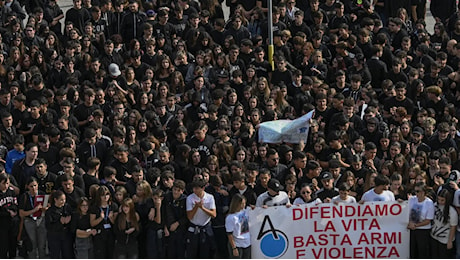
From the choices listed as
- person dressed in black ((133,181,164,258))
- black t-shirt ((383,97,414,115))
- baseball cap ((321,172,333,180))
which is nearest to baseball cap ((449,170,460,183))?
baseball cap ((321,172,333,180))

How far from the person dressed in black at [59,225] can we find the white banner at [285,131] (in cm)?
353

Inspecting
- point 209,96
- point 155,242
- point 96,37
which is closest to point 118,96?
point 209,96

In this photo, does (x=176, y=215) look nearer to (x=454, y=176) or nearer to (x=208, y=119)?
(x=208, y=119)

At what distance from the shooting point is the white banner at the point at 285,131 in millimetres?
18484

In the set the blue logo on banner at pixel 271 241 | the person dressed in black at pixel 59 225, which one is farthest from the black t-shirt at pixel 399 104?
the person dressed in black at pixel 59 225

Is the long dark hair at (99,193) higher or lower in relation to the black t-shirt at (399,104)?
lower

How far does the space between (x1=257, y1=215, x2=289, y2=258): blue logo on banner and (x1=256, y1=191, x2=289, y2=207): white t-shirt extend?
0.30 meters

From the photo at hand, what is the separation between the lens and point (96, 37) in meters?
22.6

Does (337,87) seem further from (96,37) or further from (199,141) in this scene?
(96,37)

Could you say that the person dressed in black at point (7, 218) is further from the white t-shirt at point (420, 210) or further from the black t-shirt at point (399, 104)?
the black t-shirt at point (399, 104)

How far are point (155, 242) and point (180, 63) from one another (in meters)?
5.48

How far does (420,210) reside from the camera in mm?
15922

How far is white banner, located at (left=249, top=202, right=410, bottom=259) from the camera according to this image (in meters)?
16.0

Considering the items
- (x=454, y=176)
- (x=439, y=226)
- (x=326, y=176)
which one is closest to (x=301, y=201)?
(x=326, y=176)
